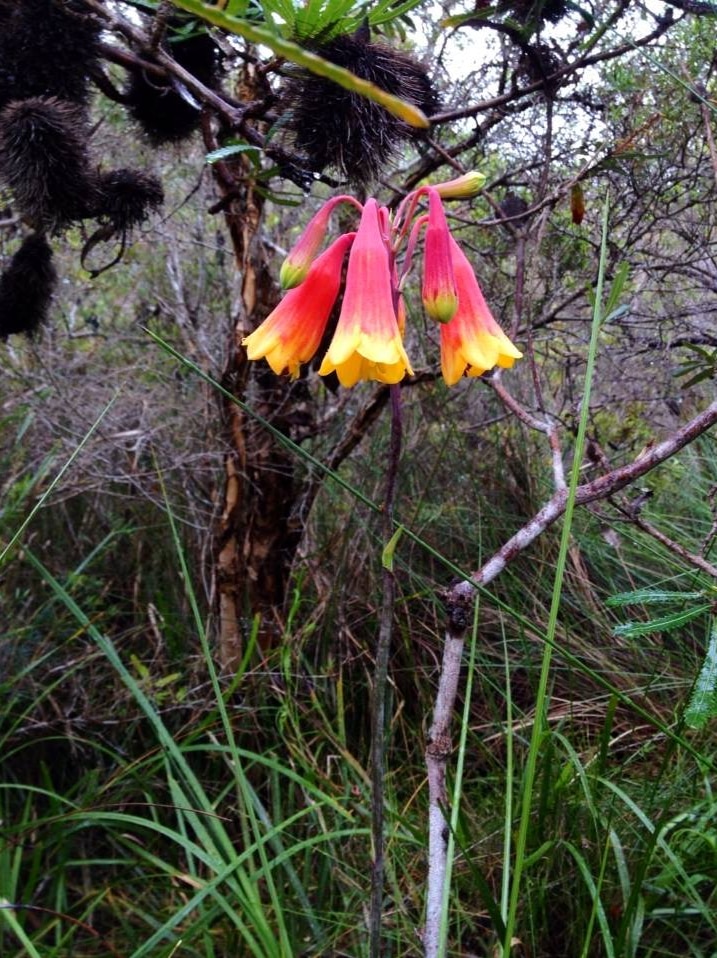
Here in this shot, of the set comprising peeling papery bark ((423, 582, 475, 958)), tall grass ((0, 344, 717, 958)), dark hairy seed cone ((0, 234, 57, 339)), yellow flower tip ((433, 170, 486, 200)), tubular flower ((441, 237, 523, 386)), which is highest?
yellow flower tip ((433, 170, 486, 200))

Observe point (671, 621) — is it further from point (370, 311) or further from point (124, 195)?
point (124, 195)

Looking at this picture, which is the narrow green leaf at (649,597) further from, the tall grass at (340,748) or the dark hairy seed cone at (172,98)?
the dark hairy seed cone at (172,98)

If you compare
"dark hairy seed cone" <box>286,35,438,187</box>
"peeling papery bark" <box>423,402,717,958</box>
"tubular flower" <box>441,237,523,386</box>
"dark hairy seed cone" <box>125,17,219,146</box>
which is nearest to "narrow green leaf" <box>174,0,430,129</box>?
"tubular flower" <box>441,237,523,386</box>

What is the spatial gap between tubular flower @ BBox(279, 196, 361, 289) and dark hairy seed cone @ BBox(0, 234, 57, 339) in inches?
34.6

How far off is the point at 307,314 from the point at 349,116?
0.36 metres

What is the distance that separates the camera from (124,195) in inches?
56.9

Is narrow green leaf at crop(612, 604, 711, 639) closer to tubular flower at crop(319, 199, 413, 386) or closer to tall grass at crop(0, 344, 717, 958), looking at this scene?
tall grass at crop(0, 344, 717, 958)

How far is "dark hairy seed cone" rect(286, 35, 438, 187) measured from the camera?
44.5 inches

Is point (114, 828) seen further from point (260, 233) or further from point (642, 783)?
point (260, 233)

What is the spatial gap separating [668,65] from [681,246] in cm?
52

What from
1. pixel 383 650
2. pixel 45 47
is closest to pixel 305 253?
pixel 383 650

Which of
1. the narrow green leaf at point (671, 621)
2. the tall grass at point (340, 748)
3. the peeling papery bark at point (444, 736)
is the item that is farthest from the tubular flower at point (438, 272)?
the tall grass at point (340, 748)

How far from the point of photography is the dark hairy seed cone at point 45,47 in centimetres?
126

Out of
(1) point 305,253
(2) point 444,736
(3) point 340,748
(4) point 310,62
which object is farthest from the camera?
(3) point 340,748
